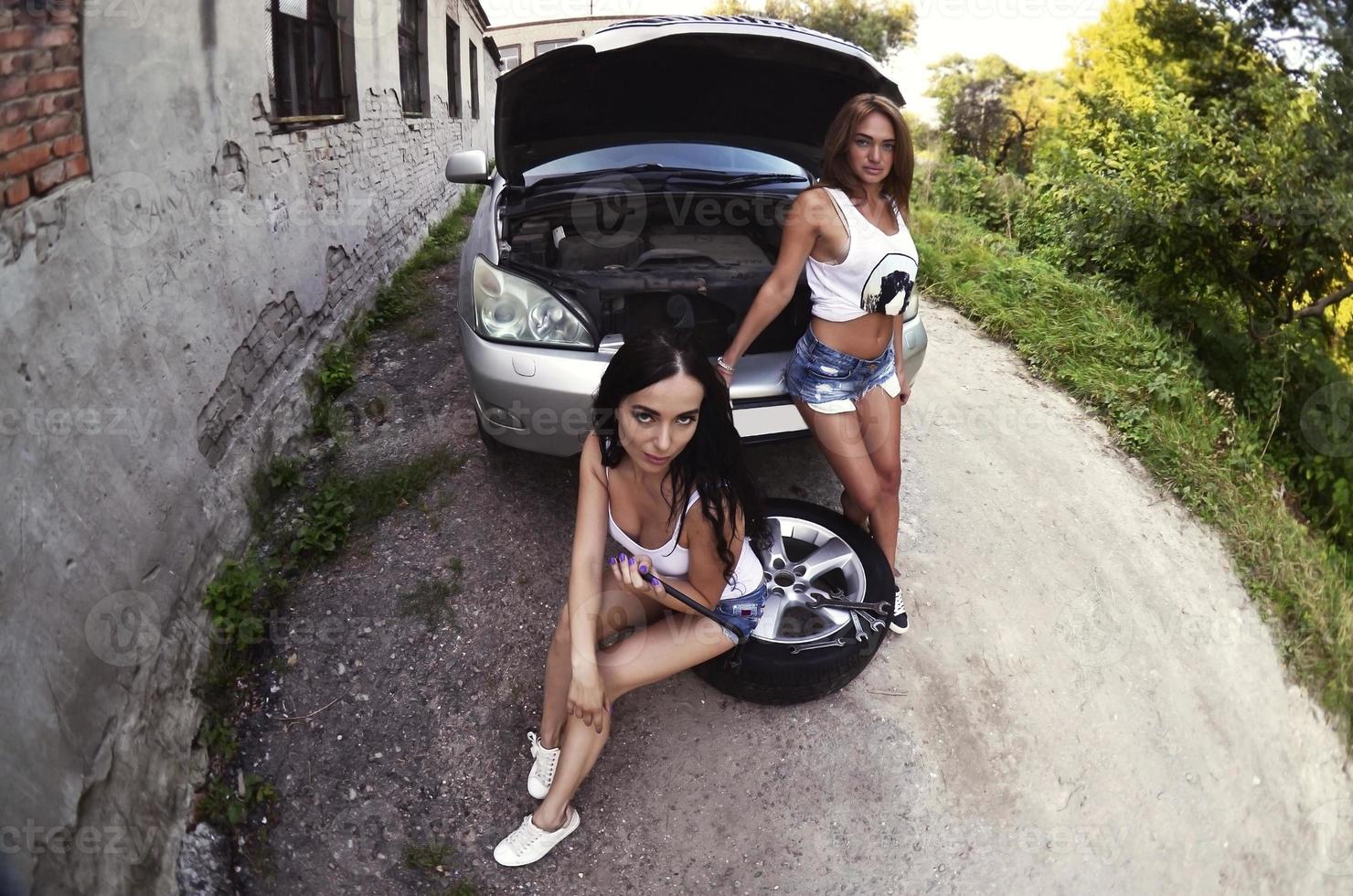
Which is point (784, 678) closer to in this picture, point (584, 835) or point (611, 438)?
point (584, 835)

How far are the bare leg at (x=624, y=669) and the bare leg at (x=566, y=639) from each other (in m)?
0.09

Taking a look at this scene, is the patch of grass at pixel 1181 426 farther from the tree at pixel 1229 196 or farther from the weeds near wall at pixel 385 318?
the weeds near wall at pixel 385 318

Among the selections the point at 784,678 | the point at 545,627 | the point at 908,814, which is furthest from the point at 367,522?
the point at 908,814

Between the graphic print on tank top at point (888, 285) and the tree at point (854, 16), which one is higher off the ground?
the tree at point (854, 16)

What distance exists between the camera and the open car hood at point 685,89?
2.93 meters

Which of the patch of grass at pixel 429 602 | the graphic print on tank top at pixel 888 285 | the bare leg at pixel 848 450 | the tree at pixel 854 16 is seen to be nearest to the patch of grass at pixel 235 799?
the patch of grass at pixel 429 602

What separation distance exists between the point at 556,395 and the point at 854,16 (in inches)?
1423

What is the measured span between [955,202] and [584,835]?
910 centimetres

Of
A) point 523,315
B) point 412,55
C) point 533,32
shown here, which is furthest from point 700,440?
point 533,32

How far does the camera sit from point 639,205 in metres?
3.62

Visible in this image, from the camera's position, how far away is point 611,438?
205 cm

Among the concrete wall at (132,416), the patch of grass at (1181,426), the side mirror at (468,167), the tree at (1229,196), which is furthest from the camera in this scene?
the tree at (1229,196)

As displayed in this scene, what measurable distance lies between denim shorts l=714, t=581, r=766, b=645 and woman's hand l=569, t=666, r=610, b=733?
1.39 ft

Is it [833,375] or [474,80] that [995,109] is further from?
[833,375]
